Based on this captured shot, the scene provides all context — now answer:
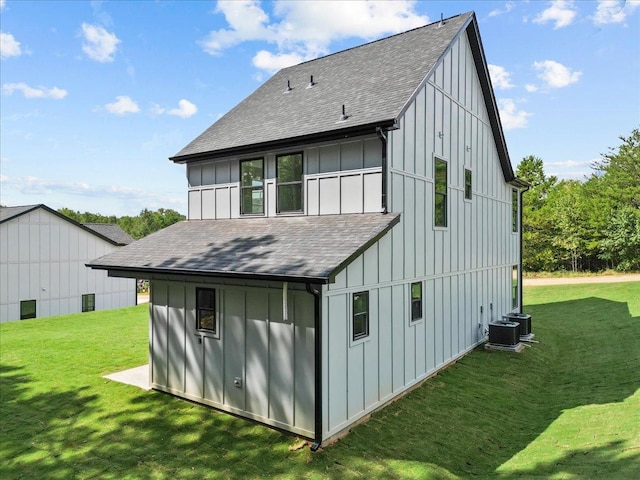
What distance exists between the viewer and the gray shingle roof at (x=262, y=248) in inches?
255

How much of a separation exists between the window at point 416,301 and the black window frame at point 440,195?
6.33ft

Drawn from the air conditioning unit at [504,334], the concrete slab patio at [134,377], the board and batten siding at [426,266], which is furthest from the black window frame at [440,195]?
the concrete slab patio at [134,377]

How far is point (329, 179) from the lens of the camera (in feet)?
29.5

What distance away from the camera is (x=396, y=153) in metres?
8.67

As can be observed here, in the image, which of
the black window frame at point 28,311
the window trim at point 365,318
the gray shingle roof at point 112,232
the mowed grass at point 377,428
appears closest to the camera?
the mowed grass at point 377,428

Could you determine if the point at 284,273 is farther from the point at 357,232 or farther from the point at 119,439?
the point at 119,439

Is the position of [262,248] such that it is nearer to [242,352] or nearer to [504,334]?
[242,352]

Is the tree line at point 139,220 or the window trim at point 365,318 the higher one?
the tree line at point 139,220

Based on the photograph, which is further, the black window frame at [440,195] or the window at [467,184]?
the window at [467,184]

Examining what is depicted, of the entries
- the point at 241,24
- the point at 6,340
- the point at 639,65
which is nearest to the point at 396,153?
the point at 241,24

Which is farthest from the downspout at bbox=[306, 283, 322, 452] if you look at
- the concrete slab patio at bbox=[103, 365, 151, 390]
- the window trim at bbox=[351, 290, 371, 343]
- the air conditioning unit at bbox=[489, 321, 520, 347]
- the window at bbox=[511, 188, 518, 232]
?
the window at bbox=[511, 188, 518, 232]

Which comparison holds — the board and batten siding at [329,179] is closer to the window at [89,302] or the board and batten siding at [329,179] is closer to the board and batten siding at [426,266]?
Result: the board and batten siding at [426,266]

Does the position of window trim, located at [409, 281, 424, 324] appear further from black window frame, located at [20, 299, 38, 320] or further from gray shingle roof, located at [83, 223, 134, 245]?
gray shingle roof, located at [83, 223, 134, 245]

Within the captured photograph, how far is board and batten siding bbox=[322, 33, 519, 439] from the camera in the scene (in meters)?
7.09
